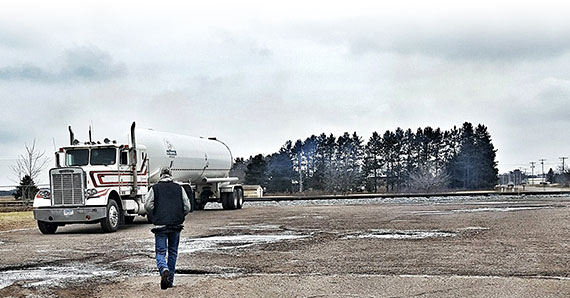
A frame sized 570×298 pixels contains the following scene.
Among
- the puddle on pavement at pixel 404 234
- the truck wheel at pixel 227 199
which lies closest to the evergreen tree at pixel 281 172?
the truck wheel at pixel 227 199

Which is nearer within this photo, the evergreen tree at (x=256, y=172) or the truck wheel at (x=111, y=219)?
the truck wheel at (x=111, y=219)

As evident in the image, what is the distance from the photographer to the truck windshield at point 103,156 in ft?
73.4

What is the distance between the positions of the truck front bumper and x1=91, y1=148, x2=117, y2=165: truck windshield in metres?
2.23

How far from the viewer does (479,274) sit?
10.5 metres

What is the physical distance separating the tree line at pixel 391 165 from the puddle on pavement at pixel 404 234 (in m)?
75.1

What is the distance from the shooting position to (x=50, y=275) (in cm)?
1127

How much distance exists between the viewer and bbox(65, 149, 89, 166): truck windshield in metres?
22.5

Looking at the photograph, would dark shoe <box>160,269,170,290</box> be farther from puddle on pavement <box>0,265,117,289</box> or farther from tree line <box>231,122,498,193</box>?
tree line <box>231,122,498,193</box>

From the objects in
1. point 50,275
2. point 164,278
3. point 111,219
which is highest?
point 111,219

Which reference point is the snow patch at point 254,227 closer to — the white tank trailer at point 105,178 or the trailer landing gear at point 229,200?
the white tank trailer at point 105,178

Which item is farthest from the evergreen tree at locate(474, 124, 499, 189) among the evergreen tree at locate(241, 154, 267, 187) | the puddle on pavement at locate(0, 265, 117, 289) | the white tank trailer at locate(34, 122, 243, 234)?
the puddle on pavement at locate(0, 265, 117, 289)

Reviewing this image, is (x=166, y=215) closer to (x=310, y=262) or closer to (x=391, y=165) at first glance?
(x=310, y=262)

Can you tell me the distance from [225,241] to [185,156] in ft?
42.4

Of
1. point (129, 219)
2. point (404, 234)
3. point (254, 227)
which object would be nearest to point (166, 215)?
point (404, 234)
